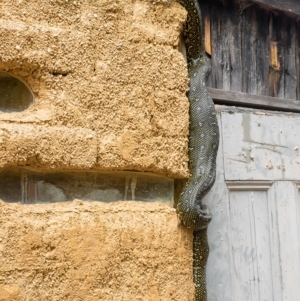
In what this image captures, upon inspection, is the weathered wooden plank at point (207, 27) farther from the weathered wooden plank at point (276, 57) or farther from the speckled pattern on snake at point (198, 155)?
the weathered wooden plank at point (276, 57)

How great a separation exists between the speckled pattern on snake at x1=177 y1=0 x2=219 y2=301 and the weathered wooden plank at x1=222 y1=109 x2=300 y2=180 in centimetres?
31

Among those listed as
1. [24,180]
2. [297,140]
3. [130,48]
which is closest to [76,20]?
[130,48]

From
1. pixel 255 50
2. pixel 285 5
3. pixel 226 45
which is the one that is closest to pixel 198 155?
pixel 226 45

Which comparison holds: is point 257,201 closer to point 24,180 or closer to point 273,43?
point 273,43

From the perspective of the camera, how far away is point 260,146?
2869mm

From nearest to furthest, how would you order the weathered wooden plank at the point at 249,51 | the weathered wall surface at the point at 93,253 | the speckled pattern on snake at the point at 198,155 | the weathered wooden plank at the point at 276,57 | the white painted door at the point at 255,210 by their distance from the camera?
the weathered wall surface at the point at 93,253, the speckled pattern on snake at the point at 198,155, the white painted door at the point at 255,210, the weathered wooden plank at the point at 249,51, the weathered wooden plank at the point at 276,57

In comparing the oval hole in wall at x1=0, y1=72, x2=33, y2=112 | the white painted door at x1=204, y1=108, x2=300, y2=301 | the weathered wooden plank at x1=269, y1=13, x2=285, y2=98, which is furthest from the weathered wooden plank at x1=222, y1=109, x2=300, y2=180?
the oval hole in wall at x1=0, y1=72, x2=33, y2=112

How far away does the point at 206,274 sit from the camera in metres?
2.56

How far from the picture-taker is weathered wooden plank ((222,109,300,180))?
2764mm

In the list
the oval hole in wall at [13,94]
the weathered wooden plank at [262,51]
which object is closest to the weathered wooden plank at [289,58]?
the weathered wooden plank at [262,51]

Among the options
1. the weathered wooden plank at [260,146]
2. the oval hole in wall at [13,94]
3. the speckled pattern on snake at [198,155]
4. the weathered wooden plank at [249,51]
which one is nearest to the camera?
the oval hole in wall at [13,94]

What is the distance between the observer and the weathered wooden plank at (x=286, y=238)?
2.84 meters

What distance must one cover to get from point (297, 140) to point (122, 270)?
4.61ft

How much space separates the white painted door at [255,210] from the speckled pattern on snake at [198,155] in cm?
22
